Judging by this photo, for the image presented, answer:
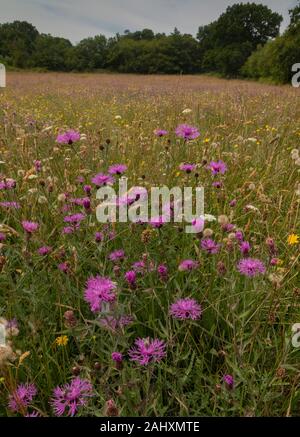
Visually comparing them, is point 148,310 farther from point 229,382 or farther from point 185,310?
point 229,382

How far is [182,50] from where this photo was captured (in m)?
32.4

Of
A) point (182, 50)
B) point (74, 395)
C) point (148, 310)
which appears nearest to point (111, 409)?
point (74, 395)

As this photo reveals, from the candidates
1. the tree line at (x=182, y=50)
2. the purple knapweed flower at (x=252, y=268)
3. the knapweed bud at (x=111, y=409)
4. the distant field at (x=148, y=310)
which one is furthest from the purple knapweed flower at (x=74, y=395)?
the tree line at (x=182, y=50)

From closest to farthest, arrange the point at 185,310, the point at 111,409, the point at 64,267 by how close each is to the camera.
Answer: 1. the point at 111,409
2. the point at 185,310
3. the point at 64,267

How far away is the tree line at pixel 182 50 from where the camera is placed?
2381cm

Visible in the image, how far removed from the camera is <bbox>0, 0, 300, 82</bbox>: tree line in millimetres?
23812

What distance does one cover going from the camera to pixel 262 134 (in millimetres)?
3498

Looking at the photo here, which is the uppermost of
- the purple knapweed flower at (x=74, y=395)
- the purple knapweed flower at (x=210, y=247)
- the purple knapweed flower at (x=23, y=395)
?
the purple knapweed flower at (x=210, y=247)

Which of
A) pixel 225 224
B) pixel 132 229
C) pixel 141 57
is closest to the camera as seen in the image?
pixel 225 224

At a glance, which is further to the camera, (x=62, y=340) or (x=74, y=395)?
(x=62, y=340)

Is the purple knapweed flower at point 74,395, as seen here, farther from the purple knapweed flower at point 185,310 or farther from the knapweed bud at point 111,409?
the purple knapweed flower at point 185,310

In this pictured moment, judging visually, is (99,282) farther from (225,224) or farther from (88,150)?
(88,150)
